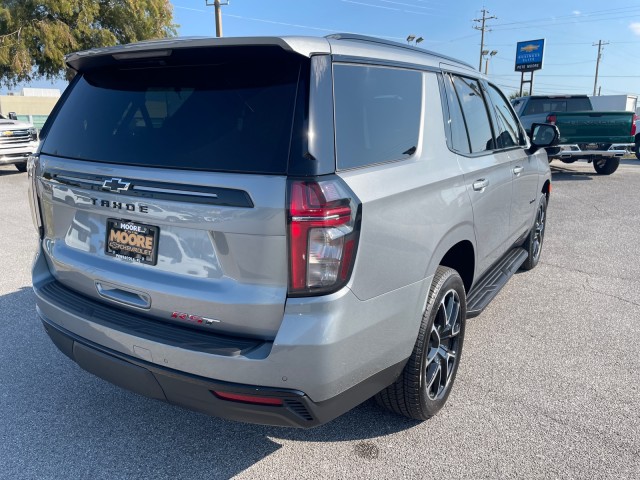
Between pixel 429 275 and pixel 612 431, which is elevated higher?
pixel 429 275

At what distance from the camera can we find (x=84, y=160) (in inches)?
98.9

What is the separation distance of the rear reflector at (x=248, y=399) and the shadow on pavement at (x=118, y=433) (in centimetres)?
62

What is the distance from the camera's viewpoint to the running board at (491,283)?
11.6ft

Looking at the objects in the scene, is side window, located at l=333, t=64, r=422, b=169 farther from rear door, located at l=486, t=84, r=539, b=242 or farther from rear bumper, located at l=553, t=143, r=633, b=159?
rear bumper, located at l=553, t=143, r=633, b=159

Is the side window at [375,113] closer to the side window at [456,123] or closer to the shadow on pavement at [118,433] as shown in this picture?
the side window at [456,123]

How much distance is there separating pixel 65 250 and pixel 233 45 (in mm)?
1358

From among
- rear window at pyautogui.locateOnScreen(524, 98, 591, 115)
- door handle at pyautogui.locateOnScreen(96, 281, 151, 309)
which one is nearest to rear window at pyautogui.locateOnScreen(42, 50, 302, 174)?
door handle at pyautogui.locateOnScreen(96, 281, 151, 309)

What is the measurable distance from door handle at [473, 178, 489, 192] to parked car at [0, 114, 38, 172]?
12.5 m

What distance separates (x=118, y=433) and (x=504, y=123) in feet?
12.0

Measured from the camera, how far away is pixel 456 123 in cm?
318

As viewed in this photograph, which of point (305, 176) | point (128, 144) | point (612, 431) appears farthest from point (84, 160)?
point (612, 431)

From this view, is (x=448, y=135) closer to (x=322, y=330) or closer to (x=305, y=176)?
(x=305, y=176)

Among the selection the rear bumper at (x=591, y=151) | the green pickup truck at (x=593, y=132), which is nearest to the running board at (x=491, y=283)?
the green pickup truck at (x=593, y=132)

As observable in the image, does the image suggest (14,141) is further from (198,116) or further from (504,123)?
(198,116)
